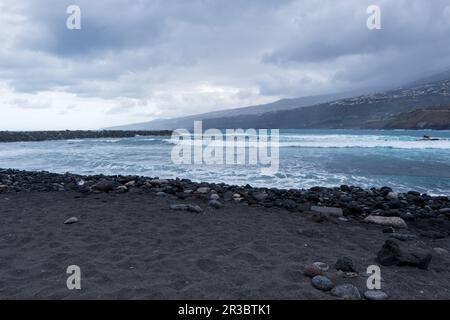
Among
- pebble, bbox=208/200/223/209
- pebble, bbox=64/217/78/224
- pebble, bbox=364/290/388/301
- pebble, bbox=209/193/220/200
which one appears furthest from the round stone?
pebble, bbox=64/217/78/224

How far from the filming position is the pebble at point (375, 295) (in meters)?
3.35

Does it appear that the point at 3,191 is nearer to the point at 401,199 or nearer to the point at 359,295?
the point at 359,295

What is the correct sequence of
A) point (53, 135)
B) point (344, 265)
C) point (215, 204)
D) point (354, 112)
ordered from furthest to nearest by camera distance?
point (354, 112) < point (53, 135) < point (215, 204) < point (344, 265)

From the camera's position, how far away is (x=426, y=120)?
283 feet

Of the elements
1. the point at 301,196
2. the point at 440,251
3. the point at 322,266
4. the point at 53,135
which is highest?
the point at 53,135

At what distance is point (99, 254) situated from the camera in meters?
4.53

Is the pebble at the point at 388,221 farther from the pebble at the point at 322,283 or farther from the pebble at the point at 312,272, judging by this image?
the pebble at the point at 322,283

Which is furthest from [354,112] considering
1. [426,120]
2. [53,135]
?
[53,135]

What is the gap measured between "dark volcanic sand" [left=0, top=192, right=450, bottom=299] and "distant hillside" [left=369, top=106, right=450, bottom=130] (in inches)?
3610

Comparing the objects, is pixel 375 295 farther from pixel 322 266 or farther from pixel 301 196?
pixel 301 196

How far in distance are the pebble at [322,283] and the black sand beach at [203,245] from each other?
0.09m

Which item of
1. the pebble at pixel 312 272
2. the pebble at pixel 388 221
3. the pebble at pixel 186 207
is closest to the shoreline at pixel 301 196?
the pebble at pixel 388 221

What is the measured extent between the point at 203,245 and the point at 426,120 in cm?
9715

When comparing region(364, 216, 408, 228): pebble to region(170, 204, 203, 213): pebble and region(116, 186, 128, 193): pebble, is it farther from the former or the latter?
region(116, 186, 128, 193): pebble
